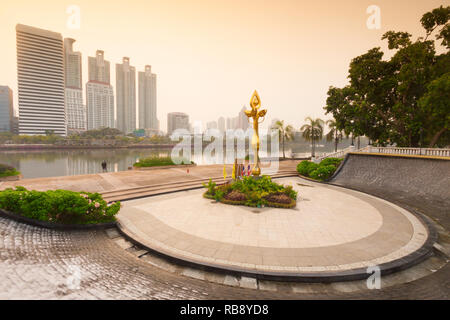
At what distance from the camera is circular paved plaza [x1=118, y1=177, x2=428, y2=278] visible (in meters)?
6.21

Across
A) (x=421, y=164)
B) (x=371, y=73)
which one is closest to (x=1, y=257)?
(x=421, y=164)

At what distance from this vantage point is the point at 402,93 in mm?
19594

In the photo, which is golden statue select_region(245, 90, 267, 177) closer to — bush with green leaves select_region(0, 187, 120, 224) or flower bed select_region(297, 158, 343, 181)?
flower bed select_region(297, 158, 343, 181)

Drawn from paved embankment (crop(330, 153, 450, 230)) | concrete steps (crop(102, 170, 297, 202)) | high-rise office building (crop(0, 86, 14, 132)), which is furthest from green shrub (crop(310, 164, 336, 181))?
high-rise office building (crop(0, 86, 14, 132))

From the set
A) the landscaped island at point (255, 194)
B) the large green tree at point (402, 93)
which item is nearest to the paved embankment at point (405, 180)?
the large green tree at point (402, 93)

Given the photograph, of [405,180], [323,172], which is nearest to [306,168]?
[323,172]

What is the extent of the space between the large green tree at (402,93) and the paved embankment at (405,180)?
405cm

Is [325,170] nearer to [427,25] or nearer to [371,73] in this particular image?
[371,73]

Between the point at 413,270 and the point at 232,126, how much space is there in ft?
562

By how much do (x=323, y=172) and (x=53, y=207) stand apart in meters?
20.4

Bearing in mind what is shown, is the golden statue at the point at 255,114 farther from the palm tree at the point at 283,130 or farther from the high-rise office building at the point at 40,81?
the high-rise office building at the point at 40,81
